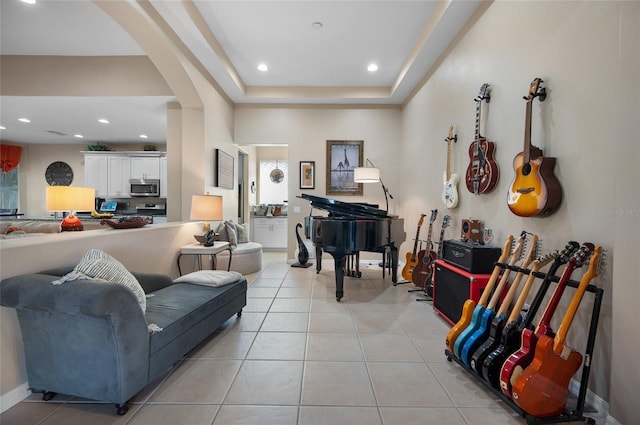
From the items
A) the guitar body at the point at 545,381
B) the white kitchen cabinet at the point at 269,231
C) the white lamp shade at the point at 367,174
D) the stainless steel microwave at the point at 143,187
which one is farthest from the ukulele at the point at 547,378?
the stainless steel microwave at the point at 143,187

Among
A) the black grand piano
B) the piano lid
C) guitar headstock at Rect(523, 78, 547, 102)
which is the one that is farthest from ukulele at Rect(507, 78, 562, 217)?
the piano lid

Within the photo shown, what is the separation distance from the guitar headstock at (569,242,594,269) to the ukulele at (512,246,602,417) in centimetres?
19

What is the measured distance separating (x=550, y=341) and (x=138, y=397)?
2.20m

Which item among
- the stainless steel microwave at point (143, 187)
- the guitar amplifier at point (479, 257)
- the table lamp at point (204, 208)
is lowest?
the guitar amplifier at point (479, 257)

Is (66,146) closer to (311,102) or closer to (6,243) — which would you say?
(311,102)

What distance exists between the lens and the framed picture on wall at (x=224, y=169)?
4359mm

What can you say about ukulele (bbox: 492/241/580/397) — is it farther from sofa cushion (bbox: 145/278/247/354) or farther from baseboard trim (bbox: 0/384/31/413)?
baseboard trim (bbox: 0/384/31/413)

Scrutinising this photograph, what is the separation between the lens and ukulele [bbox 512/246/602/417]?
4.26 ft

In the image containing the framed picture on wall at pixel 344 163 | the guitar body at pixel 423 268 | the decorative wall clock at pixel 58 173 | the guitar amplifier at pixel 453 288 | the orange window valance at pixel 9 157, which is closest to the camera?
the guitar amplifier at pixel 453 288

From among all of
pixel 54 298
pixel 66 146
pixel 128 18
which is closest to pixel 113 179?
pixel 66 146

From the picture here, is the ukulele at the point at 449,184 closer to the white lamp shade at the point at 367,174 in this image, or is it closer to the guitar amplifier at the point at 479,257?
the guitar amplifier at the point at 479,257

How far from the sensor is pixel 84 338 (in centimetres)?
138

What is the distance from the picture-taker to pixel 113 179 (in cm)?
629

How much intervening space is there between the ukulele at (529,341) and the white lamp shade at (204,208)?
306 centimetres
